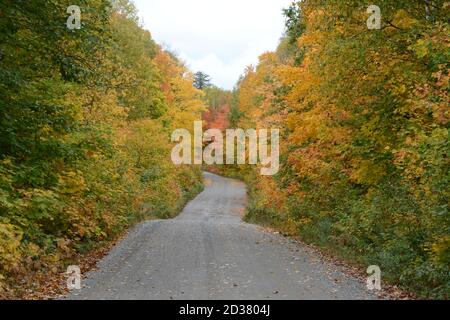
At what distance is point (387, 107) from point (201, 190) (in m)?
41.8

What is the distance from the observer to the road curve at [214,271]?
953cm

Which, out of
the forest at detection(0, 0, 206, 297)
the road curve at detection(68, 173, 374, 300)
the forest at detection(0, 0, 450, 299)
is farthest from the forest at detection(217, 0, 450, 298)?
the forest at detection(0, 0, 206, 297)

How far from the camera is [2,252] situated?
29.3ft

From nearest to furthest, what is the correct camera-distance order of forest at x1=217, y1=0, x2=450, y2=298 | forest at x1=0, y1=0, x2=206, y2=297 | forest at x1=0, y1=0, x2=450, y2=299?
1. forest at x1=217, y1=0, x2=450, y2=298
2. forest at x1=0, y1=0, x2=450, y2=299
3. forest at x1=0, y1=0, x2=206, y2=297

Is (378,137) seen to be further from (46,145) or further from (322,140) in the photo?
(46,145)

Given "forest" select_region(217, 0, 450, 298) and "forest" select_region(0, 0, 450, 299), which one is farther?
"forest" select_region(0, 0, 450, 299)

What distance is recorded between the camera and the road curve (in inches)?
375

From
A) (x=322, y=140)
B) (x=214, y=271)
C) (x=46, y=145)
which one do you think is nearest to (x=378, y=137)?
(x=322, y=140)

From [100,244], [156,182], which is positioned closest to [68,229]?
[100,244]

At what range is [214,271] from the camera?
1154cm

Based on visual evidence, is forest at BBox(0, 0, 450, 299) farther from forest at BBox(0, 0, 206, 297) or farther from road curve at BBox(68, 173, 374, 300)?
road curve at BBox(68, 173, 374, 300)

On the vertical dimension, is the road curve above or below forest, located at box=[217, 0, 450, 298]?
below

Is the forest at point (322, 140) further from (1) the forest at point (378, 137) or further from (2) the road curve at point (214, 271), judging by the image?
(2) the road curve at point (214, 271)

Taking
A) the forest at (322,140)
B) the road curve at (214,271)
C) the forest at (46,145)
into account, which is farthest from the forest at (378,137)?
the forest at (46,145)
